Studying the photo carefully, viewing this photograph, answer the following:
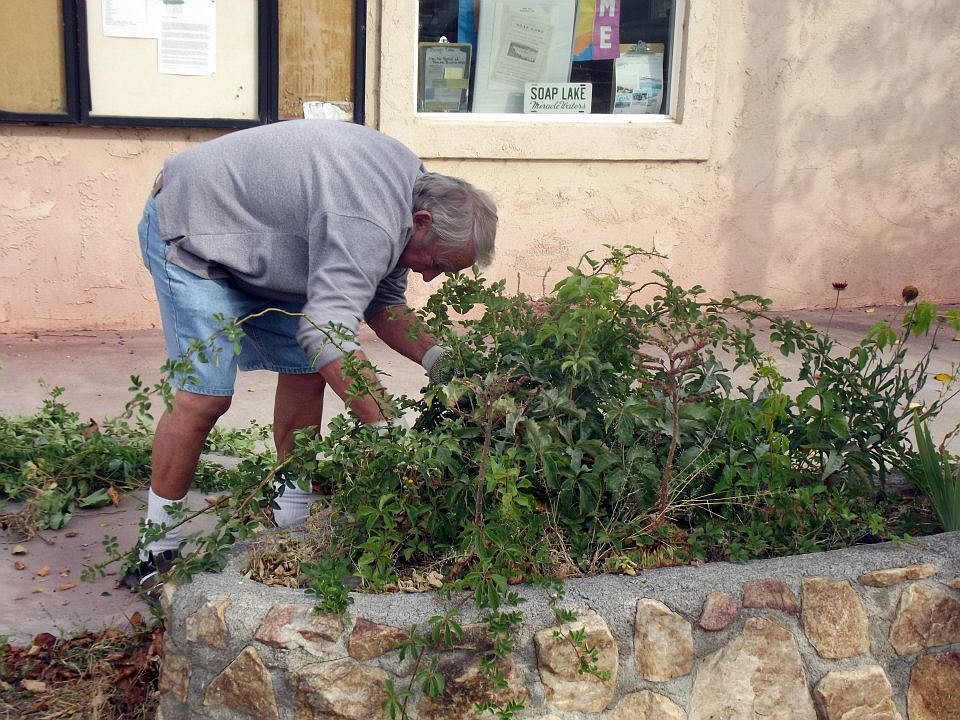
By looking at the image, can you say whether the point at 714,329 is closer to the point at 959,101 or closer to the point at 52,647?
the point at 52,647

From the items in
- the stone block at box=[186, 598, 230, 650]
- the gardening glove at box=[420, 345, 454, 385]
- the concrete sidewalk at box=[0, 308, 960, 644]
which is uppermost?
the gardening glove at box=[420, 345, 454, 385]

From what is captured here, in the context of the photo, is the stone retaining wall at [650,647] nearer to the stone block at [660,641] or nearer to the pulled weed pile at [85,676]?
the stone block at [660,641]

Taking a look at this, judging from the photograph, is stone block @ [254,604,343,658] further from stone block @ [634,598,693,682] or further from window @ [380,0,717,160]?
window @ [380,0,717,160]

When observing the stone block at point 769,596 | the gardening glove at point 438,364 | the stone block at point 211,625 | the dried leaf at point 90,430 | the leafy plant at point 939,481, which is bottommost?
the dried leaf at point 90,430

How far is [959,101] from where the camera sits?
6797 millimetres

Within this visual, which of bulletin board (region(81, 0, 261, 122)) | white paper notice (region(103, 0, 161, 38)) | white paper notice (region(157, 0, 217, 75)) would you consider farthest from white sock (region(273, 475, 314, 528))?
white paper notice (region(103, 0, 161, 38))

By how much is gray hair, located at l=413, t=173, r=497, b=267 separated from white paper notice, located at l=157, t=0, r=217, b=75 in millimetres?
3356

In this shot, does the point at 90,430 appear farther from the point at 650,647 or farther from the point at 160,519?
the point at 650,647

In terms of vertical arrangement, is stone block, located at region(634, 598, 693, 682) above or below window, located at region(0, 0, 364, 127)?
below

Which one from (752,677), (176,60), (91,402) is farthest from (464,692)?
(176,60)

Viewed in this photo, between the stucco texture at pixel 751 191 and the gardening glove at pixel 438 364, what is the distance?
3.17 m

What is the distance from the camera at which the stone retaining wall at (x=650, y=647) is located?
2271mm

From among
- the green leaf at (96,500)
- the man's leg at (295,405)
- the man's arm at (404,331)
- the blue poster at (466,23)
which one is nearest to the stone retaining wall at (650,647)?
the man's arm at (404,331)

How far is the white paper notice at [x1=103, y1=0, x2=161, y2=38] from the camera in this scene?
562 cm
